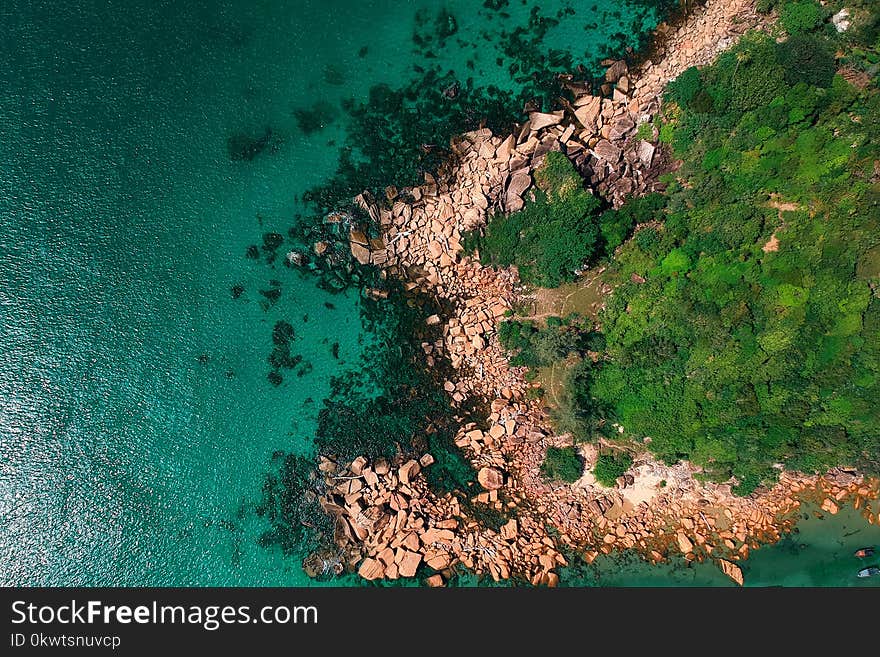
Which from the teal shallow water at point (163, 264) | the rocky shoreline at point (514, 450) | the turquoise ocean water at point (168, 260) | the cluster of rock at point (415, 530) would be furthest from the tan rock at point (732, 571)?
the turquoise ocean water at point (168, 260)

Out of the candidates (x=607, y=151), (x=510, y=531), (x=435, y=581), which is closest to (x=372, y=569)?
(x=435, y=581)

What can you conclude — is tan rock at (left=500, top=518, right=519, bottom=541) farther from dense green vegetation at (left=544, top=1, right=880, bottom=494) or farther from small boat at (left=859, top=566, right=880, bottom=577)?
small boat at (left=859, top=566, right=880, bottom=577)

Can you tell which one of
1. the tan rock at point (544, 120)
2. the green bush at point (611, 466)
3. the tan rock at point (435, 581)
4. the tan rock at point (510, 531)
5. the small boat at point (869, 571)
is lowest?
the small boat at point (869, 571)

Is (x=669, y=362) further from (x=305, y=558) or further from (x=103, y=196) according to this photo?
(x=103, y=196)

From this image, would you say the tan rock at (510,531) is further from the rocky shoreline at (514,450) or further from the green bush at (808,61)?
the green bush at (808,61)

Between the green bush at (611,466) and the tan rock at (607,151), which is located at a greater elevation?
the tan rock at (607,151)

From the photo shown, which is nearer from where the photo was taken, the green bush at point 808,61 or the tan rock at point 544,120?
the green bush at point 808,61

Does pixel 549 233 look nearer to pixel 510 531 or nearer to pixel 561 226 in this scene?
pixel 561 226

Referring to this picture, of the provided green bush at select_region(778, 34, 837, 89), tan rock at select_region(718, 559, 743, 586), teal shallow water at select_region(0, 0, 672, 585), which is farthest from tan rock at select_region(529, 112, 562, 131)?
tan rock at select_region(718, 559, 743, 586)
